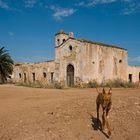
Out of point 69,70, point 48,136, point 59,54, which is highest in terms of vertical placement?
point 59,54

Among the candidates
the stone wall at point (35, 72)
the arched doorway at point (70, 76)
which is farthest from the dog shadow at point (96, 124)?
the stone wall at point (35, 72)

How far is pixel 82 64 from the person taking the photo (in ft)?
84.0

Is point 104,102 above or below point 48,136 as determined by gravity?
above

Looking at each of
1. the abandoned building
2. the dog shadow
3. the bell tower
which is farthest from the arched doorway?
the dog shadow

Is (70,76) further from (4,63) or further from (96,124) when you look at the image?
(96,124)

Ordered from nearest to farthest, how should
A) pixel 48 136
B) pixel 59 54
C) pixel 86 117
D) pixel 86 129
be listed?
1. pixel 48 136
2. pixel 86 129
3. pixel 86 117
4. pixel 59 54

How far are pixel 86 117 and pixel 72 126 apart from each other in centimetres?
93

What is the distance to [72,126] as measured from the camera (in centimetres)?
750

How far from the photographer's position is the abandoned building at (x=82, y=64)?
25812mm

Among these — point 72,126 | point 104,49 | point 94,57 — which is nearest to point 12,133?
point 72,126

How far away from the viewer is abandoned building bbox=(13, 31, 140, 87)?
25812 millimetres

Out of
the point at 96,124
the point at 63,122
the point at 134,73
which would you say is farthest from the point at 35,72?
the point at 96,124

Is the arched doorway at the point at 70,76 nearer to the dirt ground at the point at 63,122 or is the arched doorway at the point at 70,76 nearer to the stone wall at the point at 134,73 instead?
the stone wall at the point at 134,73

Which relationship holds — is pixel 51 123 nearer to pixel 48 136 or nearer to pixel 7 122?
pixel 48 136
